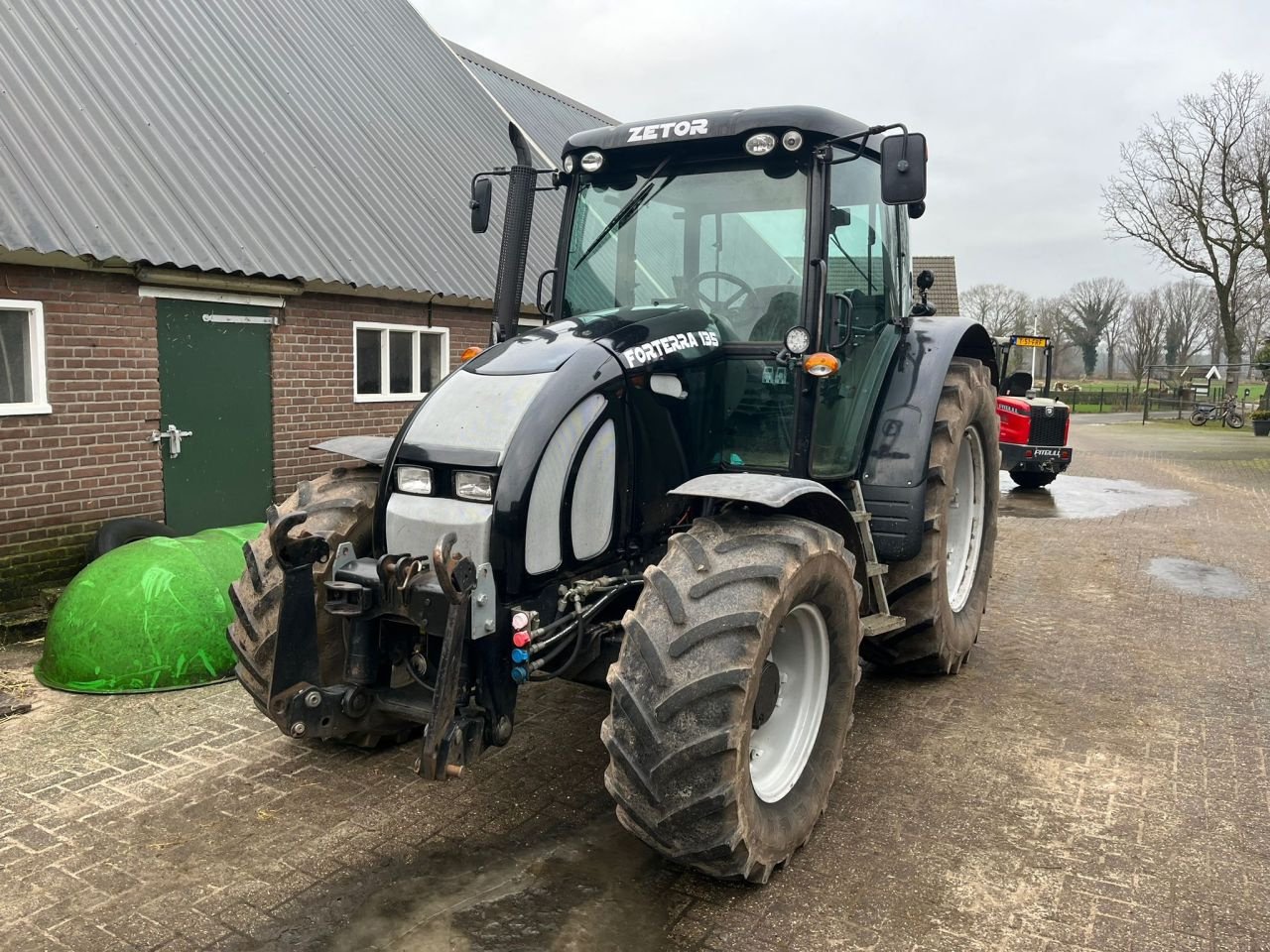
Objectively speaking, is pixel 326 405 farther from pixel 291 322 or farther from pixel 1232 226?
pixel 1232 226

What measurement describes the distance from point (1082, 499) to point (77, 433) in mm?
11739

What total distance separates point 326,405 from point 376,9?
22.7 feet

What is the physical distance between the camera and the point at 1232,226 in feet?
101

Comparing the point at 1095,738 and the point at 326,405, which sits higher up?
the point at 326,405

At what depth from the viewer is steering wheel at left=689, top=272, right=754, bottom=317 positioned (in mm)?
4246

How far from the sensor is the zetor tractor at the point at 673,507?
9.82ft

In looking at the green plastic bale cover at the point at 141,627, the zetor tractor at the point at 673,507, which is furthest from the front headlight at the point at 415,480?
the green plastic bale cover at the point at 141,627

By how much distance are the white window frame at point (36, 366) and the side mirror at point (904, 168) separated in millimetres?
5548

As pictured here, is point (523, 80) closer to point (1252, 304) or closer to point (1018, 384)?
point (1018, 384)

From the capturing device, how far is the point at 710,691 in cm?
292

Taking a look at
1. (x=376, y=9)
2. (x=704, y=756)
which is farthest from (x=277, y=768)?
(x=376, y=9)

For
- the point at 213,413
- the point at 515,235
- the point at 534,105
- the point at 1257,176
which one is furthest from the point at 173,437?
the point at 1257,176

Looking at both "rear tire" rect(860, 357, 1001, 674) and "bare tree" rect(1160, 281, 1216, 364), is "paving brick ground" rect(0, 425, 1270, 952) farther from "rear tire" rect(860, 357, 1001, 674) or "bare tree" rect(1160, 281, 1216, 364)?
"bare tree" rect(1160, 281, 1216, 364)

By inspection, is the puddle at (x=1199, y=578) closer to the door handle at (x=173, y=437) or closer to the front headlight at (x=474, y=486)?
the front headlight at (x=474, y=486)
